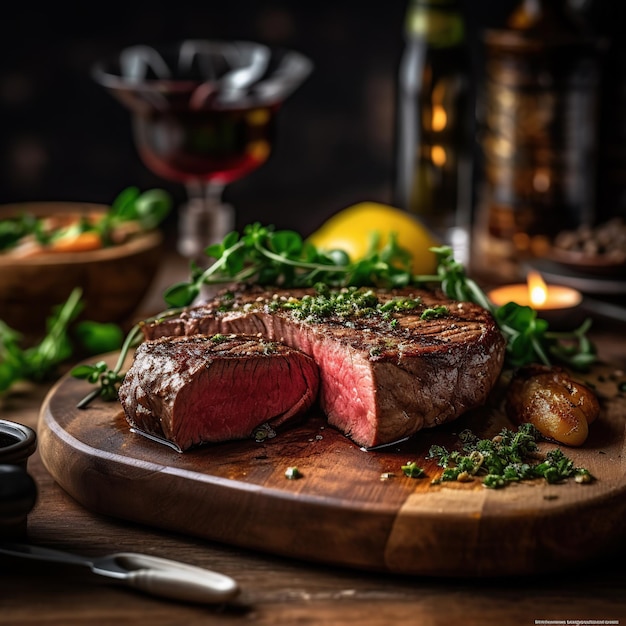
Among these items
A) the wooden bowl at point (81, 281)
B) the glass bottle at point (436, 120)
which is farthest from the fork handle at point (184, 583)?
the glass bottle at point (436, 120)

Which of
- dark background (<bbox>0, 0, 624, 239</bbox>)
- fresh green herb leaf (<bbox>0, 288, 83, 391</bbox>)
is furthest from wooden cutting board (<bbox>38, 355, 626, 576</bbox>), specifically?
dark background (<bbox>0, 0, 624, 239</bbox>)

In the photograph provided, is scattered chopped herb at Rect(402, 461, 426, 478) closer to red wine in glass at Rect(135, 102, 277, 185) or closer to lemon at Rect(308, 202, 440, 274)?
lemon at Rect(308, 202, 440, 274)

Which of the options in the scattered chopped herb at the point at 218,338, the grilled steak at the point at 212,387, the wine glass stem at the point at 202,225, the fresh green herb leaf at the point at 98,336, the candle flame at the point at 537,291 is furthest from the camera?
the wine glass stem at the point at 202,225

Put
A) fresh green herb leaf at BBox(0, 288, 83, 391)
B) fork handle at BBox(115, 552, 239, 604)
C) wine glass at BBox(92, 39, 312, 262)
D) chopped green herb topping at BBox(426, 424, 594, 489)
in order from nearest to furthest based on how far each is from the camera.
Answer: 1. fork handle at BBox(115, 552, 239, 604)
2. chopped green herb topping at BBox(426, 424, 594, 489)
3. fresh green herb leaf at BBox(0, 288, 83, 391)
4. wine glass at BBox(92, 39, 312, 262)

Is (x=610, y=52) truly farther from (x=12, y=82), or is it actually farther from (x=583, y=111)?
(x=12, y=82)

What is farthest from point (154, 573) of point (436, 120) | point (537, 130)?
point (537, 130)

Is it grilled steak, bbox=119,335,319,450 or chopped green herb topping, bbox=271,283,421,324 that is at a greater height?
chopped green herb topping, bbox=271,283,421,324

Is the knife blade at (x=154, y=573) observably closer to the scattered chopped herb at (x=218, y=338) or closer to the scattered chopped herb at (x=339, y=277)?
the scattered chopped herb at (x=218, y=338)
